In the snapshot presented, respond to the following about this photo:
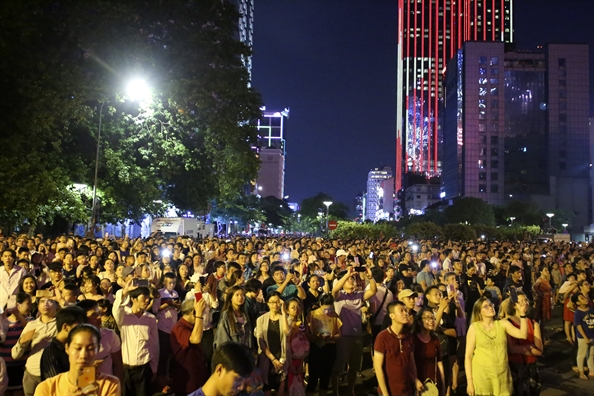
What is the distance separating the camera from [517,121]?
114188 mm

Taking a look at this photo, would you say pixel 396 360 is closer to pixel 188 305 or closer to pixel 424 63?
pixel 188 305

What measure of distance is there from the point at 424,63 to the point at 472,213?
116 metres

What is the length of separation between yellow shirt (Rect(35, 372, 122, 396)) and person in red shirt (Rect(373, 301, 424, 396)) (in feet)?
8.68

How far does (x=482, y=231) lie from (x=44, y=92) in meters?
36.6

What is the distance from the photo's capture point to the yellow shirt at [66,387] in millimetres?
3164

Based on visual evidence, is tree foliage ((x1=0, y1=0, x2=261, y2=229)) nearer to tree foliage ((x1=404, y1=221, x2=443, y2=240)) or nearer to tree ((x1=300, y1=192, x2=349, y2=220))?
tree foliage ((x1=404, y1=221, x2=443, y2=240))

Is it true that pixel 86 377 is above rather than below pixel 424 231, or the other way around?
below

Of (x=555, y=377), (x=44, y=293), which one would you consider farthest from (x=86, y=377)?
(x=555, y=377)

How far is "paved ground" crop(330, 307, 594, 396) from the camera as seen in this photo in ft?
25.5

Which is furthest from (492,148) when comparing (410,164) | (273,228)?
(410,164)

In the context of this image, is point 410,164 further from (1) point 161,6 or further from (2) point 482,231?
(1) point 161,6

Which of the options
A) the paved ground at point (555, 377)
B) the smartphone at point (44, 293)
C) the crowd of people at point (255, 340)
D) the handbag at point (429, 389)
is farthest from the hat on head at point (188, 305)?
the paved ground at point (555, 377)

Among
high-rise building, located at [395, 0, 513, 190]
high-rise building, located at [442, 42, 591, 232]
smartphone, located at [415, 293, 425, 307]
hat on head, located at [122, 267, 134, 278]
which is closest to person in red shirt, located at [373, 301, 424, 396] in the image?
smartphone, located at [415, 293, 425, 307]

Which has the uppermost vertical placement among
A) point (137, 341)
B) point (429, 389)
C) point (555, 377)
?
point (137, 341)
